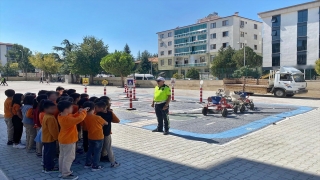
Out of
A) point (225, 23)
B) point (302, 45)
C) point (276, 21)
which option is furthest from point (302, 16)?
point (225, 23)

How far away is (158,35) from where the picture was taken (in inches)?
2758

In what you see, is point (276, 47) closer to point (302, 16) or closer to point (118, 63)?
point (302, 16)

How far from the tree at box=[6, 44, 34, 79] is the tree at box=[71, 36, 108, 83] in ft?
144

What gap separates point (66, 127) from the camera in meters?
4.04

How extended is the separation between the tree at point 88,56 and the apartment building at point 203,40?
24.0m

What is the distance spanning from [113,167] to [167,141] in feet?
7.12

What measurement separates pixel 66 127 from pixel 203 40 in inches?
2240

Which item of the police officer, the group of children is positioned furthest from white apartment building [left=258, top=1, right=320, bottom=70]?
the group of children

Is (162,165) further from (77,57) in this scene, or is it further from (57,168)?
(77,57)

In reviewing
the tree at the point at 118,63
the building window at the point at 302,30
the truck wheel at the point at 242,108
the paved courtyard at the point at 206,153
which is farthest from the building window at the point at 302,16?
the paved courtyard at the point at 206,153

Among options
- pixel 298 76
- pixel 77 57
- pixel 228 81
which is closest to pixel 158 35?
pixel 77 57

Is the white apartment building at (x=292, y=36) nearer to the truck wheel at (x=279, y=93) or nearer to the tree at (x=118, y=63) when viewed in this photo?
the truck wheel at (x=279, y=93)

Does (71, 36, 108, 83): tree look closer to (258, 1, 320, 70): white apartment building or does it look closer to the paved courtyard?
(258, 1, 320, 70): white apartment building

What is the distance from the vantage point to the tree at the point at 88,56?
42550 millimetres
